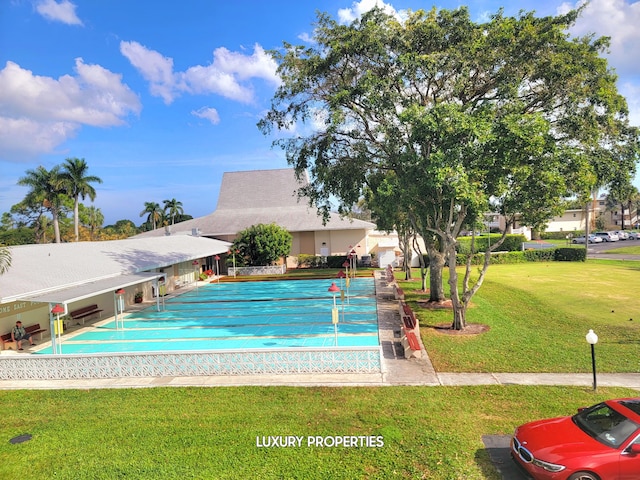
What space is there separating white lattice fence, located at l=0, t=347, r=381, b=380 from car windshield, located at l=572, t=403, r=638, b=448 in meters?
5.61

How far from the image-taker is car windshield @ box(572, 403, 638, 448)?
621 cm

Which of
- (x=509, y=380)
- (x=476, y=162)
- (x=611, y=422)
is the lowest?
(x=509, y=380)

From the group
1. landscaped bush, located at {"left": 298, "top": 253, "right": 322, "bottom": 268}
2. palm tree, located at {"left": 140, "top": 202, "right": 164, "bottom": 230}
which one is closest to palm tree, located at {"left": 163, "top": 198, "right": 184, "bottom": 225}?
palm tree, located at {"left": 140, "top": 202, "right": 164, "bottom": 230}

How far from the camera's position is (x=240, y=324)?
18891 millimetres

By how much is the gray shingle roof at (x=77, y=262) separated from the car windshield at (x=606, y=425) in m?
16.1

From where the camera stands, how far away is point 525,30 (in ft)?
49.3

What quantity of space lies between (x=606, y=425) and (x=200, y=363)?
10.0 meters

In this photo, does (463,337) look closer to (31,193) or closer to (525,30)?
(525,30)

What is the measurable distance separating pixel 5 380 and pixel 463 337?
1591 cm

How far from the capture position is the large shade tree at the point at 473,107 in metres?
13.3

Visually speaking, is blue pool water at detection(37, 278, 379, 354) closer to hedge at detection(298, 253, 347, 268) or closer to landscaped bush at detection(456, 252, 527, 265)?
hedge at detection(298, 253, 347, 268)

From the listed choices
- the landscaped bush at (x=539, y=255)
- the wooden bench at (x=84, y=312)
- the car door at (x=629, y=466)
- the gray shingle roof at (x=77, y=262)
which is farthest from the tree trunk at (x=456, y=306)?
the landscaped bush at (x=539, y=255)

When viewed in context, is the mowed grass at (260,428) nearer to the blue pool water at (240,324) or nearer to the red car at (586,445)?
the red car at (586,445)

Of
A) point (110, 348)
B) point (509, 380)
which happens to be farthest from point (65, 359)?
point (509, 380)
